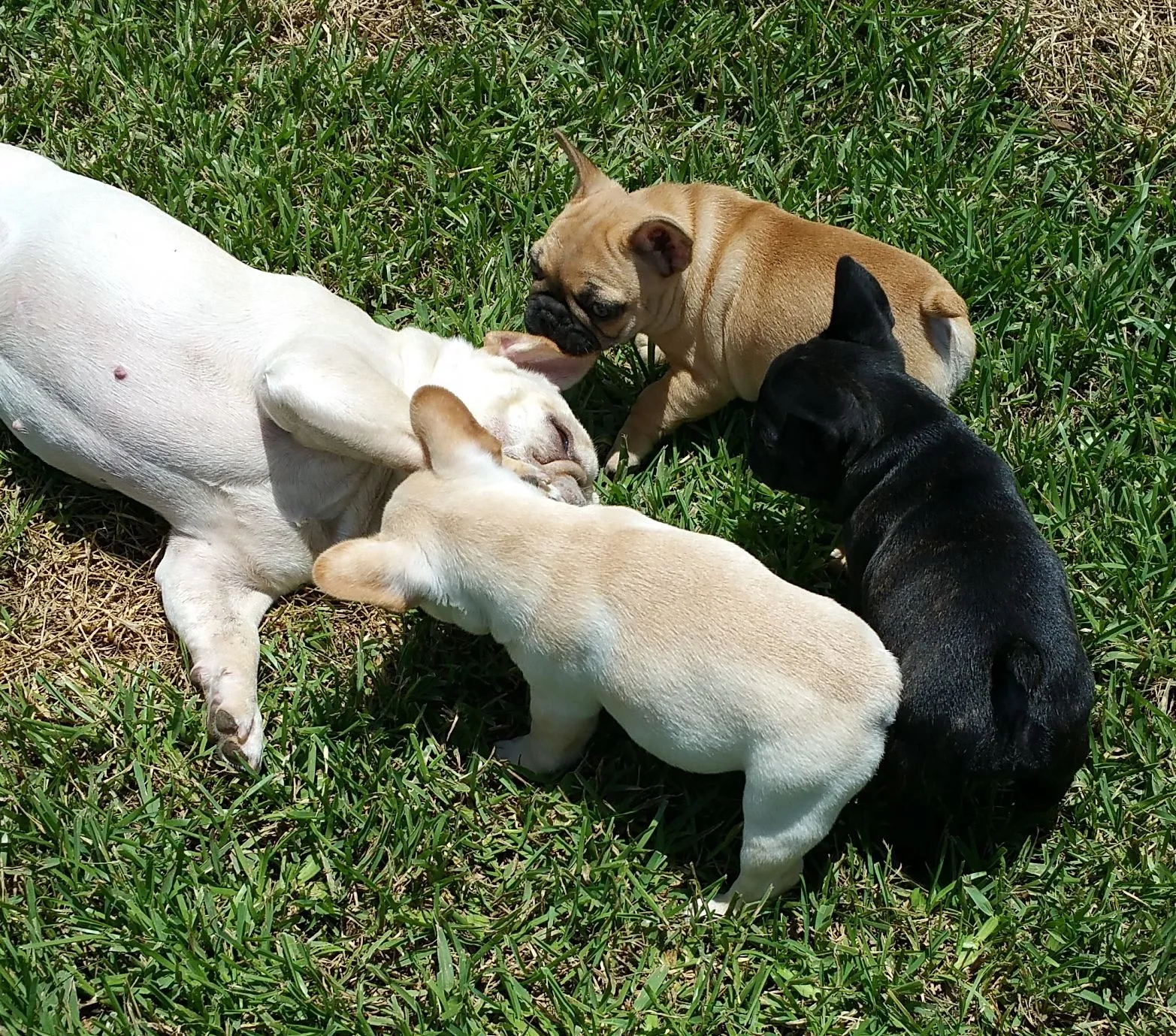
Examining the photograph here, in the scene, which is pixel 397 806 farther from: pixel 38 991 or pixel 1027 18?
pixel 1027 18

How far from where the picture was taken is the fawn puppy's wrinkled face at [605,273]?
5.22 metres

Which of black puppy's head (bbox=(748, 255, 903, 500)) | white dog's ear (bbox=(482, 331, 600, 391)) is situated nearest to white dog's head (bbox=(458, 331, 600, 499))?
white dog's ear (bbox=(482, 331, 600, 391))

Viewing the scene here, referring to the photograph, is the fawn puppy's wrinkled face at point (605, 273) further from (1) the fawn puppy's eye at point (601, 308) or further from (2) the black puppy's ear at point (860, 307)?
(2) the black puppy's ear at point (860, 307)

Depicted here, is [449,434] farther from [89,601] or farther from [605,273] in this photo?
[89,601]

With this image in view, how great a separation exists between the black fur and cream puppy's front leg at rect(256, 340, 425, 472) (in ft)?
3.17

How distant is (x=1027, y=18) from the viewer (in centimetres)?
632

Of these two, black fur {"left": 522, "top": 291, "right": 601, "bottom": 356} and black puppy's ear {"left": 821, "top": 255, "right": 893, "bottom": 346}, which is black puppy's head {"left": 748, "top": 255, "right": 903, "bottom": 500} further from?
black fur {"left": 522, "top": 291, "right": 601, "bottom": 356}

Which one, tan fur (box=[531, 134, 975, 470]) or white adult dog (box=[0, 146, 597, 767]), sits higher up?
tan fur (box=[531, 134, 975, 470])

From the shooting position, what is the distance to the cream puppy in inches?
143

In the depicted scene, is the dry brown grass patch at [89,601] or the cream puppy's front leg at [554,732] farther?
the dry brown grass patch at [89,601]

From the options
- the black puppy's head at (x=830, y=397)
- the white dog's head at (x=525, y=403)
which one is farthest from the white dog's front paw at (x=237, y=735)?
the black puppy's head at (x=830, y=397)

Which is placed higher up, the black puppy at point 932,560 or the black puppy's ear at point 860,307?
the black puppy's ear at point 860,307

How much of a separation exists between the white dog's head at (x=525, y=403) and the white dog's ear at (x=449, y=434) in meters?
0.47

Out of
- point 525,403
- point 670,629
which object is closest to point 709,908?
point 670,629
